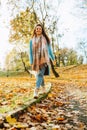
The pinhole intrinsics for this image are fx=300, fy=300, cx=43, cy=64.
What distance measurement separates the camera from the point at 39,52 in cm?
854

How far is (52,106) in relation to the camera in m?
7.98

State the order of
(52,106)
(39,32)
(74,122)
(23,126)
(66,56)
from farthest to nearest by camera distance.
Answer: (66,56)
(39,32)
(52,106)
(74,122)
(23,126)

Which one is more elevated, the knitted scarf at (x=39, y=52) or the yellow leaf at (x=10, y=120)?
the knitted scarf at (x=39, y=52)

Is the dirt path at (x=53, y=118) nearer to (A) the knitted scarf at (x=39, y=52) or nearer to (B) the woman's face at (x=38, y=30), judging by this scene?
(A) the knitted scarf at (x=39, y=52)

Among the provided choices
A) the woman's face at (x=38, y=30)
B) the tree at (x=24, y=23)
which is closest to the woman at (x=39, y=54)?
the woman's face at (x=38, y=30)

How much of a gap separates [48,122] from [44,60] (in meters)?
2.92

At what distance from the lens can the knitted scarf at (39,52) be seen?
27.8 feet

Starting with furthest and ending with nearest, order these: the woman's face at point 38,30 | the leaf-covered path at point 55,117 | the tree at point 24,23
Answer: the tree at point 24,23, the woman's face at point 38,30, the leaf-covered path at point 55,117

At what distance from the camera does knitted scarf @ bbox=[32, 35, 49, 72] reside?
27.8 ft

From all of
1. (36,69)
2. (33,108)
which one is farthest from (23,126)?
(36,69)

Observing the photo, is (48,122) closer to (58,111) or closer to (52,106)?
(58,111)

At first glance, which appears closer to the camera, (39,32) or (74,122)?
(74,122)

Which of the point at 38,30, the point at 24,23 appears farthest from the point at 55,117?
the point at 24,23

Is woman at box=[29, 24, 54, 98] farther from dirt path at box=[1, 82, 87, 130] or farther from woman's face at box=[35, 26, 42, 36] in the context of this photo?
dirt path at box=[1, 82, 87, 130]
